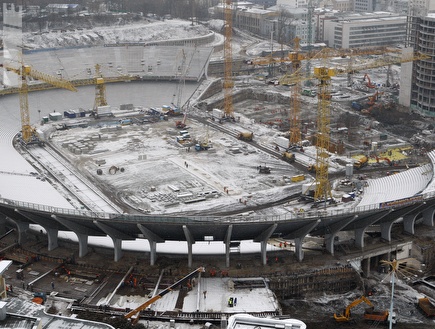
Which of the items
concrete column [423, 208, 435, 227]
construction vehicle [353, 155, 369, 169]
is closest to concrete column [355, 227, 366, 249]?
concrete column [423, 208, 435, 227]

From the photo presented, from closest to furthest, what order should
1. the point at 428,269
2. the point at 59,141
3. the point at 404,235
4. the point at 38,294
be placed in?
the point at 38,294, the point at 428,269, the point at 404,235, the point at 59,141

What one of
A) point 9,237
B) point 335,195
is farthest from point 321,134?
point 9,237

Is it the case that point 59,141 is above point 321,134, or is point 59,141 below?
below

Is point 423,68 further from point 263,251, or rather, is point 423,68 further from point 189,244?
point 189,244

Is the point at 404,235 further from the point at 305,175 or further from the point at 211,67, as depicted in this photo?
the point at 211,67

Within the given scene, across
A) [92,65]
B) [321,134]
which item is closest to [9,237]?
[321,134]

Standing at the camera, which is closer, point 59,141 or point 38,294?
point 38,294

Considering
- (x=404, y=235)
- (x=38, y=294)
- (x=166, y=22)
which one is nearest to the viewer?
(x=38, y=294)

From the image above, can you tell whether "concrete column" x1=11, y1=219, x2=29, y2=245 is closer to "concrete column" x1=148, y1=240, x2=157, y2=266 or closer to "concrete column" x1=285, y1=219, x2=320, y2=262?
"concrete column" x1=148, y1=240, x2=157, y2=266
